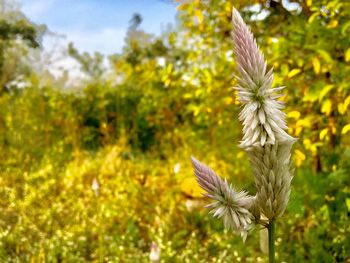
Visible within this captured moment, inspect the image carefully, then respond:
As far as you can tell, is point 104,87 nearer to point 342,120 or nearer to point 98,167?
point 98,167

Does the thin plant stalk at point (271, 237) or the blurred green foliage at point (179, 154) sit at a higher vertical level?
the blurred green foliage at point (179, 154)

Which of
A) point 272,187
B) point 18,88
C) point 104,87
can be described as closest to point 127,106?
point 104,87

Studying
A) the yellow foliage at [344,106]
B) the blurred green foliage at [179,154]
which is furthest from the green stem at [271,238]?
the yellow foliage at [344,106]

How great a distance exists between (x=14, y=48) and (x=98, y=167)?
8.30 meters

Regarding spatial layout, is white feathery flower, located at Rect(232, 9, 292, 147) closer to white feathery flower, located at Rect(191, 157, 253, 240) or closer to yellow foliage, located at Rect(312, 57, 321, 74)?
white feathery flower, located at Rect(191, 157, 253, 240)

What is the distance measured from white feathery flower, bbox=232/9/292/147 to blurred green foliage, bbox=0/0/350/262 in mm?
842

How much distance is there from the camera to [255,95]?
1011 mm

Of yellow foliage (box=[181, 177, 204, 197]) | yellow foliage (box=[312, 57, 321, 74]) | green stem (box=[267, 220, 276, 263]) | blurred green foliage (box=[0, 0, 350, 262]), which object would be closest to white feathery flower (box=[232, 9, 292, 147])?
green stem (box=[267, 220, 276, 263])

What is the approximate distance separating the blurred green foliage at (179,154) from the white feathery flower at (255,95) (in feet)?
2.76

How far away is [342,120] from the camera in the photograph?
156 inches

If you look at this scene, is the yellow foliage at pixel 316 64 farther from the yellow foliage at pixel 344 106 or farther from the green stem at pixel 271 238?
the green stem at pixel 271 238

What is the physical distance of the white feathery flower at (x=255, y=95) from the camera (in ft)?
3.17

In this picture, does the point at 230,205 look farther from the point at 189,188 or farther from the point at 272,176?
the point at 189,188

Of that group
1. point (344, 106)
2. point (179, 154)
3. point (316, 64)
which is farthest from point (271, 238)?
point (179, 154)
